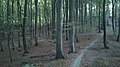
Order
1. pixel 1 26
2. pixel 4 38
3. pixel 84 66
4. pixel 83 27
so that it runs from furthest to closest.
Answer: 1. pixel 4 38
2. pixel 83 27
3. pixel 1 26
4. pixel 84 66

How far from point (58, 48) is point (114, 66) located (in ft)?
18.6

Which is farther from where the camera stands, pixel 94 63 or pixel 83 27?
pixel 83 27

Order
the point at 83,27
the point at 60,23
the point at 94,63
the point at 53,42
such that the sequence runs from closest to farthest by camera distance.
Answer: the point at 94,63 < the point at 60,23 < the point at 53,42 < the point at 83,27

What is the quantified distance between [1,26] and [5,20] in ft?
3.14

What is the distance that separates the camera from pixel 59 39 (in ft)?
71.1

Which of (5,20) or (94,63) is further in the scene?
(5,20)

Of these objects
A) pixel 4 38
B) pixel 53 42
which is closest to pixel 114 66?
pixel 53 42

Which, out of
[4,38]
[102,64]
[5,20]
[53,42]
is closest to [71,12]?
[5,20]

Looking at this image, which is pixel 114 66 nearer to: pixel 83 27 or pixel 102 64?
pixel 102 64

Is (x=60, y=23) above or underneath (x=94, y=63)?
above

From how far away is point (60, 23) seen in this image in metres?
21.5

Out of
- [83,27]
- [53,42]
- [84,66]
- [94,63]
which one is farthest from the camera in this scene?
[83,27]

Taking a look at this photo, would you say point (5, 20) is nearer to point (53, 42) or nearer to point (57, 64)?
point (57, 64)

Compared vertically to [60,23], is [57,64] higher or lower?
lower
